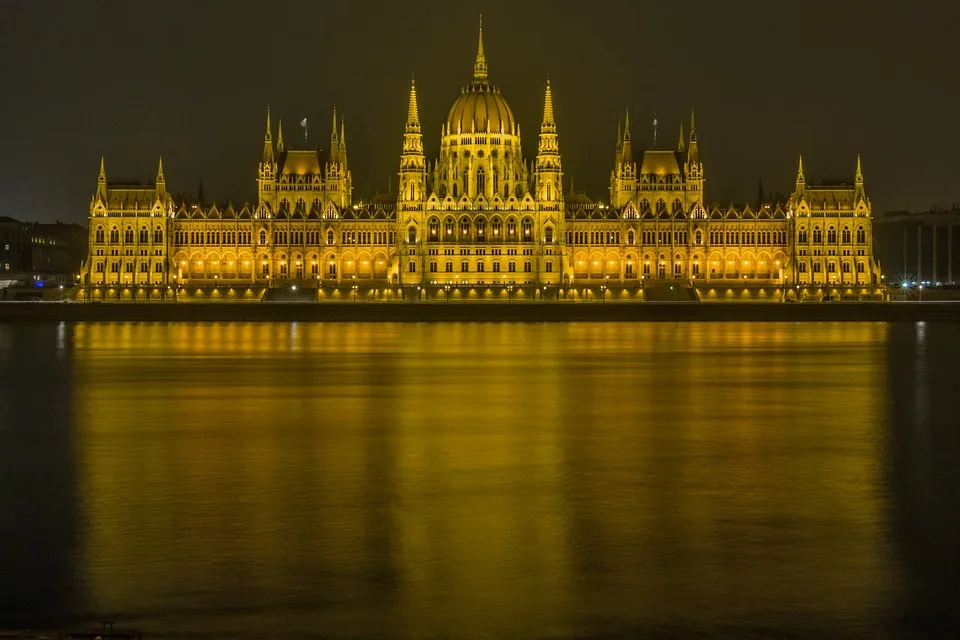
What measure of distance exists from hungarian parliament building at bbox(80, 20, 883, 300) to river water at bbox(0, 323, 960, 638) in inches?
3237

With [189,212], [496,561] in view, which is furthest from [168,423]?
[189,212]

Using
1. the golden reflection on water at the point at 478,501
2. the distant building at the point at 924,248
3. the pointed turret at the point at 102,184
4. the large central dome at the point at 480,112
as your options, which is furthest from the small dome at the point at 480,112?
the golden reflection on water at the point at 478,501

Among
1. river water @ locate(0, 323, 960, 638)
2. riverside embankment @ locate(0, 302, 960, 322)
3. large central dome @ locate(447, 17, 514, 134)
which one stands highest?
large central dome @ locate(447, 17, 514, 134)

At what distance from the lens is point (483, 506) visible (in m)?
15.1

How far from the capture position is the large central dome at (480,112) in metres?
121

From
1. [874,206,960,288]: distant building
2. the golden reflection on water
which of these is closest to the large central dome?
[874,206,960,288]: distant building

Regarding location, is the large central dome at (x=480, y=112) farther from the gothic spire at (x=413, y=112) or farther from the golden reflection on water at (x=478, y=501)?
the golden reflection on water at (x=478, y=501)

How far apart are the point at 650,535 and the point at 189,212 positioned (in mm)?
109758

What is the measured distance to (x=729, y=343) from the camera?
49.8 metres

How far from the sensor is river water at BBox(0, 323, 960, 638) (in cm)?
1095

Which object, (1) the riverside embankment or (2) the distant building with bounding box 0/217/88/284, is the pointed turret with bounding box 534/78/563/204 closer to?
(1) the riverside embankment

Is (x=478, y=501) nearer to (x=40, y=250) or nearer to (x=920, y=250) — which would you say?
(x=920, y=250)

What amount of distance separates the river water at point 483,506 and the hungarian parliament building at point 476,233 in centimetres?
8223

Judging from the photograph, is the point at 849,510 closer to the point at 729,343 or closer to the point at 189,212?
the point at 729,343
